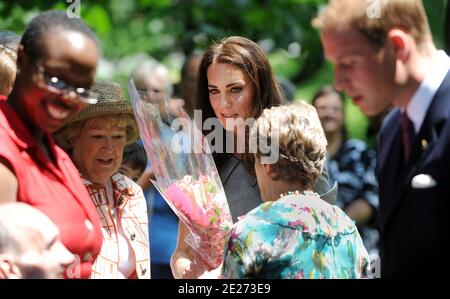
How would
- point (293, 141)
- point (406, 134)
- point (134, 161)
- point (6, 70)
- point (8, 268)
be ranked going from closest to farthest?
point (8, 268), point (406, 134), point (293, 141), point (6, 70), point (134, 161)

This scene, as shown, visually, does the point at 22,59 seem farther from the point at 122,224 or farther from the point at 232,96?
the point at 232,96

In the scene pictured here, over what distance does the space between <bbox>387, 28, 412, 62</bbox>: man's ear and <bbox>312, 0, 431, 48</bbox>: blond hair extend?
0.01 metres

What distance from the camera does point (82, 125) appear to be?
3.59 m

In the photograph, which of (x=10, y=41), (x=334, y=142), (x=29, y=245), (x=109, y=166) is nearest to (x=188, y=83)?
(x=334, y=142)

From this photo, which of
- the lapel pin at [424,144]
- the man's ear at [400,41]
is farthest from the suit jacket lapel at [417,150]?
the man's ear at [400,41]

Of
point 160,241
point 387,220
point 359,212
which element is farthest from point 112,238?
point 359,212

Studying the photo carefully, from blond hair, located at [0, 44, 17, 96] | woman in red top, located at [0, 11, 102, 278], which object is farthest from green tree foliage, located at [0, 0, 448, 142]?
woman in red top, located at [0, 11, 102, 278]

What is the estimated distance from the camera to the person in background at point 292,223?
303 centimetres

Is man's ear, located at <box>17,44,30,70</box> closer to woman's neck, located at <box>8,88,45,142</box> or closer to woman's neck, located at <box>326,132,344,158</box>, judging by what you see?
woman's neck, located at <box>8,88,45,142</box>

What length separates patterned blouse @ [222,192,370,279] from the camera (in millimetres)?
3016

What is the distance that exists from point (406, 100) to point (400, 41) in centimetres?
18

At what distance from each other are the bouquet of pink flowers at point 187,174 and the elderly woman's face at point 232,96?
0.24 meters

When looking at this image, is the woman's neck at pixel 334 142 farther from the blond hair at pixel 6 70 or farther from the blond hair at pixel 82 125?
the blond hair at pixel 6 70

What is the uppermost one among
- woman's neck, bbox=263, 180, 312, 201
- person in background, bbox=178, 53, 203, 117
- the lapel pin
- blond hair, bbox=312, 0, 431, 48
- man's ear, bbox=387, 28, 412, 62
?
blond hair, bbox=312, 0, 431, 48
